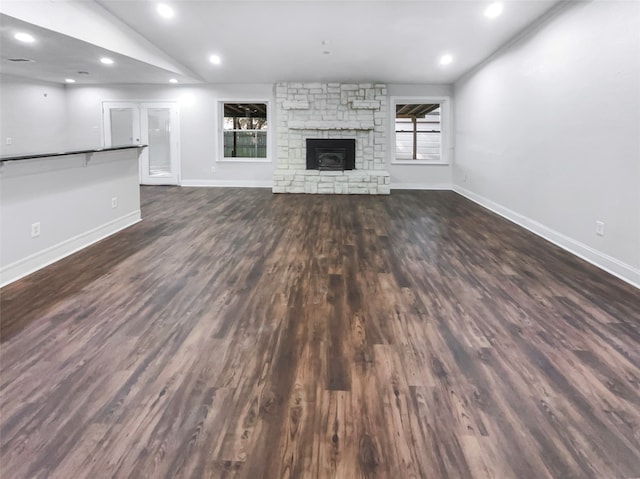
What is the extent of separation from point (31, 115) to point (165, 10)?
5.49 meters

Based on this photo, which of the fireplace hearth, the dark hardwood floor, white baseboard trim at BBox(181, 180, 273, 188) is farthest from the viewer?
white baseboard trim at BBox(181, 180, 273, 188)

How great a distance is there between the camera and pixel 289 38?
7.07 metres

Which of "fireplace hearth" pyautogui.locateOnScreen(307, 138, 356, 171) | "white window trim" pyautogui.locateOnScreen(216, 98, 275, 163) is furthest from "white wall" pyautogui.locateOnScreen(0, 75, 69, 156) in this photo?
"fireplace hearth" pyautogui.locateOnScreen(307, 138, 356, 171)

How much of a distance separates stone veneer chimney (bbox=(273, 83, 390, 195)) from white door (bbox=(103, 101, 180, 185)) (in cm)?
244

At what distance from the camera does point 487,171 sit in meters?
7.89

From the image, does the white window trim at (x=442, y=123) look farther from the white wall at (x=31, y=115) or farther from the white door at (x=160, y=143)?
the white wall at (x=31, y=115)

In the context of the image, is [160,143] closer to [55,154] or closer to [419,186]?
[419,186]

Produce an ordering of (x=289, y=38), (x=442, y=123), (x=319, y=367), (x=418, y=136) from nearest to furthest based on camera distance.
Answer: (x=319, y=367), (x=289, y=38), (x=442, y=123), (x=418, y=136)

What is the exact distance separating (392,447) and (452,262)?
9.69 ft

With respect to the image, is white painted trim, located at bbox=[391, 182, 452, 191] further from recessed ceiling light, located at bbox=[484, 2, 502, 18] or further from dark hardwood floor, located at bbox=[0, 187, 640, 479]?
dark hardwood floor, located at bbox=[0, 187, 640, 479]

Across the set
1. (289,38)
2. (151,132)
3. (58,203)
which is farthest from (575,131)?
(151,132)

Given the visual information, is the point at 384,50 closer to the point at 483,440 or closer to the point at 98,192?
the point at 98,192

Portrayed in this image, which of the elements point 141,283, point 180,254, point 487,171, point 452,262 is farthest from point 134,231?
point 487,171

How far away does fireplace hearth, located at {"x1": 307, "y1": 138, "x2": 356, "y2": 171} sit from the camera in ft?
33.7
